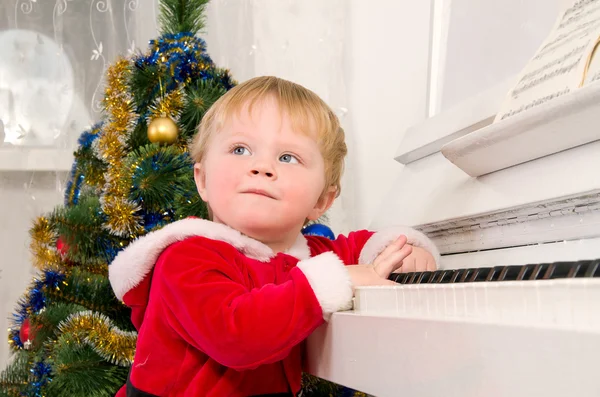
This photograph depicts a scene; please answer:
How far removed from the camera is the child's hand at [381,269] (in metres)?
0.96

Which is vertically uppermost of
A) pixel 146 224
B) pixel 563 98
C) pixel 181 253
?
pixel 563 98

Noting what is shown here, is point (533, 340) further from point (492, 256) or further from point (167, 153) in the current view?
point (167, 153)

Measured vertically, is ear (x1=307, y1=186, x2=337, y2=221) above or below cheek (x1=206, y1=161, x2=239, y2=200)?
below

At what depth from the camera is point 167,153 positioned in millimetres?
1506

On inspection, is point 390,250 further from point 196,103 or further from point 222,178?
point 196,103

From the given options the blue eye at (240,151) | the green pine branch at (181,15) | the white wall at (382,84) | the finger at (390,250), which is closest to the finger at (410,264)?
the finger at (390,250)

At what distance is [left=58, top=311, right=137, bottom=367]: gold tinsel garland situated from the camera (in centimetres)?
143

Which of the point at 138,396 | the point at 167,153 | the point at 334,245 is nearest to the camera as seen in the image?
the point at 138,396

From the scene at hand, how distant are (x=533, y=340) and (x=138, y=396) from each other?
2.46 ft

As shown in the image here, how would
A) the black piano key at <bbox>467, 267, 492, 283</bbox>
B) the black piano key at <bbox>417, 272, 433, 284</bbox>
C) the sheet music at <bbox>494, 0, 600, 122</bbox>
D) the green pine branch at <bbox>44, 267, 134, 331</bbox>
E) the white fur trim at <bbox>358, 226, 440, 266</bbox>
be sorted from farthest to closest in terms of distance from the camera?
1. the green pine branch at <bbox>44, 267, 134, 331</bbox>
2. the white fur trim at <bbox>358, 226, 440, 266</bbox>
3. the sheet music at <bbox>494, 0, 600, 122</bbox>
4. the black piano key at <bbox>417, 272, 433, 284</bbox>
5. the black piano key at <bbox>467, 267, 492, 283</bbox>

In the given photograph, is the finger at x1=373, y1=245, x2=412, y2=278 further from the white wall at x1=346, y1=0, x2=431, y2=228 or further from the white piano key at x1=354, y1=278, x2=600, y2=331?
the white wall at x1=346, y1=0, x2=431, y2=228

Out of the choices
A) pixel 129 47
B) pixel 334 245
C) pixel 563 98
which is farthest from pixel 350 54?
pixel 563 98

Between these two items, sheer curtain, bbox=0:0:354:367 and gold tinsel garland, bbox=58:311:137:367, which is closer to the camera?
gold tinsel garland, bbox=58:311:137:367

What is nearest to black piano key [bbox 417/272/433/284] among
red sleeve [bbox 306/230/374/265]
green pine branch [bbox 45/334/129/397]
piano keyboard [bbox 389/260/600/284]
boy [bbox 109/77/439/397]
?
piano keyboard [bbox 389/260/600/284]
